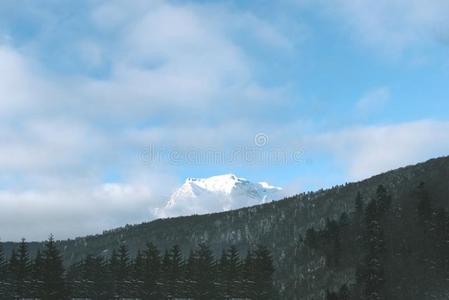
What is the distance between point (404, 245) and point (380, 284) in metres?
40.5

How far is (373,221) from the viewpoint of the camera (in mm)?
128750

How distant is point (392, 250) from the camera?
14638 cm

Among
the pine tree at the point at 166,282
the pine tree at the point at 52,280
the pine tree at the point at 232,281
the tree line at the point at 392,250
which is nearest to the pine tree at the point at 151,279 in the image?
the pine tree at the point at 166,282

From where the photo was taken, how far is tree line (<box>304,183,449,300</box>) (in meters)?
118

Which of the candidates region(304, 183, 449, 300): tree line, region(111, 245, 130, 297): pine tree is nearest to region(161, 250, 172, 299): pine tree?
region(111, 245, 130, 297): pine tree

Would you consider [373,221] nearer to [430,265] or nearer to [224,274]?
[430,265]

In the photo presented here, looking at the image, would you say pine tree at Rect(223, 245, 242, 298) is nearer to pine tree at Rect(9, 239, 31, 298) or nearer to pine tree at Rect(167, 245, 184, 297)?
pine tree at Rect(167, 245, 184, 297)

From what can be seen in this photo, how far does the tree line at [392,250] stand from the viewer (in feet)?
388

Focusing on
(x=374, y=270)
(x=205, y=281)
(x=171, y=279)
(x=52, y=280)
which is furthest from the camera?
(x=374, y=270)

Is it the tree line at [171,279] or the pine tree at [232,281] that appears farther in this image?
the pine tree at [232,281]

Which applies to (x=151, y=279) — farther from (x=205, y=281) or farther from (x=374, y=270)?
(x=374, y=270)

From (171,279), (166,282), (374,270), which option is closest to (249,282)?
(171,279)

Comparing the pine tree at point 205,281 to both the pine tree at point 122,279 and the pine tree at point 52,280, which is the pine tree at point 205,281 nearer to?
the pine tree at point 122,279

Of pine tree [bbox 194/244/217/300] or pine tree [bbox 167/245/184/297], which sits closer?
pine tree [bbox 167/245/184/297]
